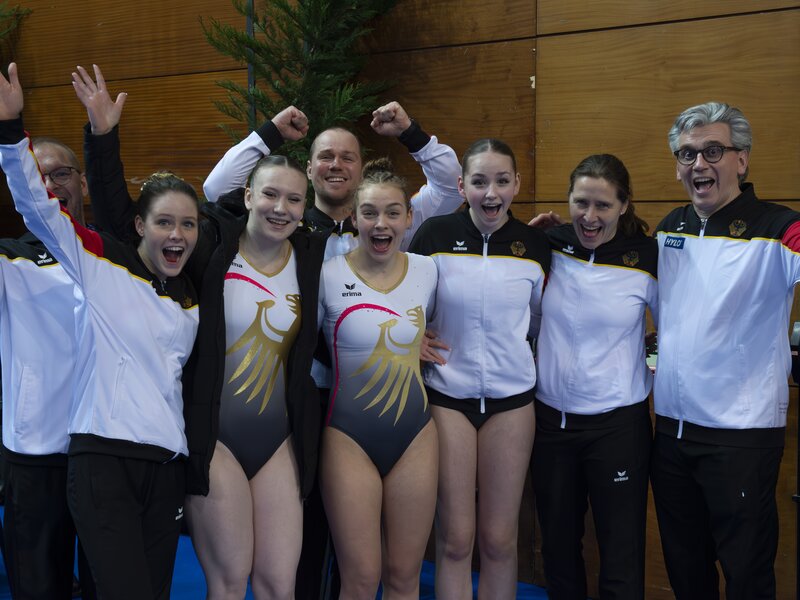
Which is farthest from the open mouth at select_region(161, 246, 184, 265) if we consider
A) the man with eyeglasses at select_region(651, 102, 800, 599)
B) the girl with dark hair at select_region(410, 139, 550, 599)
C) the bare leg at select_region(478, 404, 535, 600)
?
the man with eyeglasses at select_region(651, 102, 800, 599)

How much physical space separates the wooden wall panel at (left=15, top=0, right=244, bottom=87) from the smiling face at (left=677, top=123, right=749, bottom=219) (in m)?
2.77

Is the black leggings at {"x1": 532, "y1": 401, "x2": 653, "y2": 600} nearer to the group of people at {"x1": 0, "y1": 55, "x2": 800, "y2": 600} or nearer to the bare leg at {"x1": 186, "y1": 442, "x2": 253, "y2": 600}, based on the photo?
the group of people at {"x1": 0, "y1": 55, "x2": 800, "y2": 600}

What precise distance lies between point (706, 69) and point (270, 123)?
1.96m

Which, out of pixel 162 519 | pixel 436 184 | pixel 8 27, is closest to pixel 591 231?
pixel 436 184

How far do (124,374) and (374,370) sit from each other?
773 millimetres

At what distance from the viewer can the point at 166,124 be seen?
15.7 feet

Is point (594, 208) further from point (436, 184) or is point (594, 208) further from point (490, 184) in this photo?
point (436, 184)

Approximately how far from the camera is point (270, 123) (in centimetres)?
283

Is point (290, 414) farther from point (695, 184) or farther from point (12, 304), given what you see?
point (695, 184)

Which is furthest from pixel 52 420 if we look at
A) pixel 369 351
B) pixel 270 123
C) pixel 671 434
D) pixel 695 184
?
pixel 695 184

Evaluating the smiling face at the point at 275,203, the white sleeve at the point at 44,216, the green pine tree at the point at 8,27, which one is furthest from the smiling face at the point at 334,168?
the green pine tree at the point at 8,27

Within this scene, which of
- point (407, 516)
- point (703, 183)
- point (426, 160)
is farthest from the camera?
point (426, 160)

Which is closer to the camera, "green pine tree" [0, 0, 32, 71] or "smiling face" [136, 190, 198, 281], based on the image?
"smiling face" [136, 190, 198, 281]

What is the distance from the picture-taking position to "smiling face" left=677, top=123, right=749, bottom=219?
2.61 m
